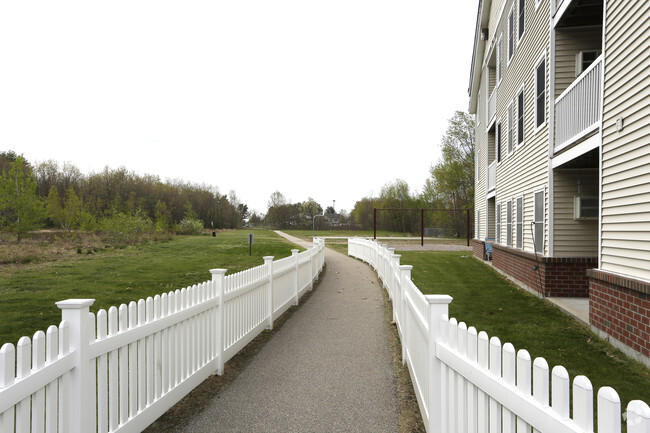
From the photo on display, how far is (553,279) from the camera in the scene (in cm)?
992

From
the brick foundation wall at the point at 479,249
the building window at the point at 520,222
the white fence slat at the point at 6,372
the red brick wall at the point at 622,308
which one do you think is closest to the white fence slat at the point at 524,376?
the white fence slat at the point at 6,372

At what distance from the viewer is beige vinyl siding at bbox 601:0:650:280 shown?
18.8ft

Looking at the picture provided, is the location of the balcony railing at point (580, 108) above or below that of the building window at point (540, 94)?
below

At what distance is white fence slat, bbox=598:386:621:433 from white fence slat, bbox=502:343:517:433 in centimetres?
62

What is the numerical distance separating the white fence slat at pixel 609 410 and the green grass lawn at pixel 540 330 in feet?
12.7

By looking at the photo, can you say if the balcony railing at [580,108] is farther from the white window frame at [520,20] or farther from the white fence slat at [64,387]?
the white fence slat at [64,387]

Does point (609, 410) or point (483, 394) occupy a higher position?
point (609, 410)

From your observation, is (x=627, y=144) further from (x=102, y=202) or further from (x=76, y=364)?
(x=102, y=202)

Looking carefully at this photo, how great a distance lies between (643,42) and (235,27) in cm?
1093

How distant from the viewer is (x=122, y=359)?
331 centimetres

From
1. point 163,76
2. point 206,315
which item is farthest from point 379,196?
point 206,315

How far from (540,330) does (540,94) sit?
673cm

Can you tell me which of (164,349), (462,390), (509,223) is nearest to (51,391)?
(164,349)

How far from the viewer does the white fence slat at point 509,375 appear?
2031mm
